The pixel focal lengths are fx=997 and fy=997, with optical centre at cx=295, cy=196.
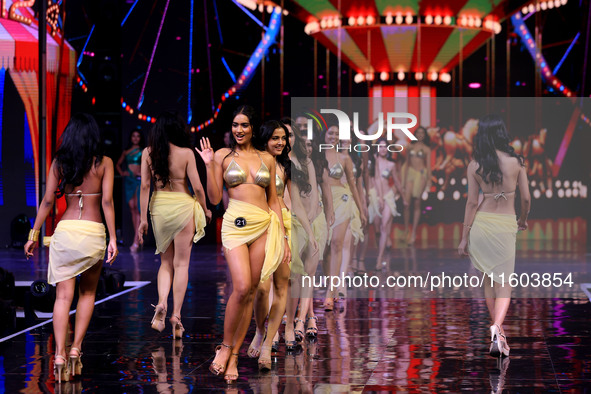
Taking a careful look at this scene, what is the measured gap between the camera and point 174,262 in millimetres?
7836

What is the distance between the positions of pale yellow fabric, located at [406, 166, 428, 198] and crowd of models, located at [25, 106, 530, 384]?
431 centimetres

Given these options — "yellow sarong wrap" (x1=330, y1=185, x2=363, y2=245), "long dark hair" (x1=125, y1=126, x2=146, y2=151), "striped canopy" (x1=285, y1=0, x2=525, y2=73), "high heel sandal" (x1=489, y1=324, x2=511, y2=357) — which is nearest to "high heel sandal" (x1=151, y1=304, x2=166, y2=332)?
"yellow sarong wrap" (x1=330, y1=185, x2=363, y2=245)

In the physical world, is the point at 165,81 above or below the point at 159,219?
above

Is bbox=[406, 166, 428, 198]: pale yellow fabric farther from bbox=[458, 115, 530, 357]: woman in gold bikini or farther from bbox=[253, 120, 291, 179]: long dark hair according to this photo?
bbox=[253, 120, 291, 179]: long dark hair

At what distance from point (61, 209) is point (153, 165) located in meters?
8.91

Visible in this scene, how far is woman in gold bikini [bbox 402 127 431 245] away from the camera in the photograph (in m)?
13.5

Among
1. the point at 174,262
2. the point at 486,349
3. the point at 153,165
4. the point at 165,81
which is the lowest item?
the point at 486,349

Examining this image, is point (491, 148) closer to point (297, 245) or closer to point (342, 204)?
point (297, 245)

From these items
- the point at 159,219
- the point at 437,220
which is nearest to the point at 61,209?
the point at 437,220

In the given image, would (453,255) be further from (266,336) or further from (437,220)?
(266,336)

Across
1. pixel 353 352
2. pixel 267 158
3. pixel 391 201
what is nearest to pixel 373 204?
pixel 391 201

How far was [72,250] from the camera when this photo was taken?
6086 mm

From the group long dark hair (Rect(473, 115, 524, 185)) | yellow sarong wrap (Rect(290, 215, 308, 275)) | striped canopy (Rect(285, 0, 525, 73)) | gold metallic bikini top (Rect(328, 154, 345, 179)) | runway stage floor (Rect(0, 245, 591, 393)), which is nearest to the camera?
runway stage floor (Rect(0, 245, 591, 393))

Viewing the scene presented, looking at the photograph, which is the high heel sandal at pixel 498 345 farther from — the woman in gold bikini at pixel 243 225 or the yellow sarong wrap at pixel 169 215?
the yellow sarong wrap at pixel 169 215
